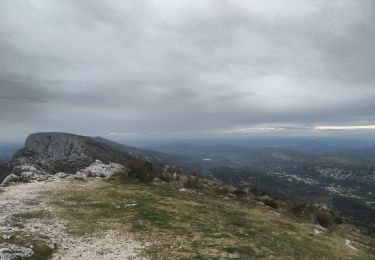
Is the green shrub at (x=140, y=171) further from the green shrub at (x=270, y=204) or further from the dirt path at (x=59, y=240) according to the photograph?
the dirt path at (x=59, y=240)

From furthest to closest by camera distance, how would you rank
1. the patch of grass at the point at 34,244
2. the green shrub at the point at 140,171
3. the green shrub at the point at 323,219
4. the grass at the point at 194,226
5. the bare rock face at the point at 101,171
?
the green shrub at the point at 140,171 → the bare rock face at the point at 101,171 → the green shrub at the point at 323,219 → the grass at the point at 194,226 → the patch of grass at the point at 34,244

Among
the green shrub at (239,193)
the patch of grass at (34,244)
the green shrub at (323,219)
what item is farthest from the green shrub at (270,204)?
the patch of grass at (34,244)

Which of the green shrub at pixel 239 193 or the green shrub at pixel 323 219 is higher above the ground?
the green shrub at pixel 239 193

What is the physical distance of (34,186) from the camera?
41.8 m

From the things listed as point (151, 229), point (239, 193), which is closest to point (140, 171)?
point (239, 193)

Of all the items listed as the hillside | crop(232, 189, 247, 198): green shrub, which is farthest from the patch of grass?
crop(232, 189, 247, 198): green shrub

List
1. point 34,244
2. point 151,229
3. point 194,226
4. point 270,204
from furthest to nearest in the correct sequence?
point 270,204 < point 194,226 < point 151,229 < point 34,244

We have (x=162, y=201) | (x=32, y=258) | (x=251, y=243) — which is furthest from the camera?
(x=162, y=201)

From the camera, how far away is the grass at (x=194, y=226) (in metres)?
22.8

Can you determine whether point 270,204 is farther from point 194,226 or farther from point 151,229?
point 151,229

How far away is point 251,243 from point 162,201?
15.2 meters

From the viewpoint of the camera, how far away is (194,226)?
2805 centimetres

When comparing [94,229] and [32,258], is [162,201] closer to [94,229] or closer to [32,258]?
[94,229]

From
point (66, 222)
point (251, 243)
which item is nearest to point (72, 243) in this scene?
point (66, 222)
